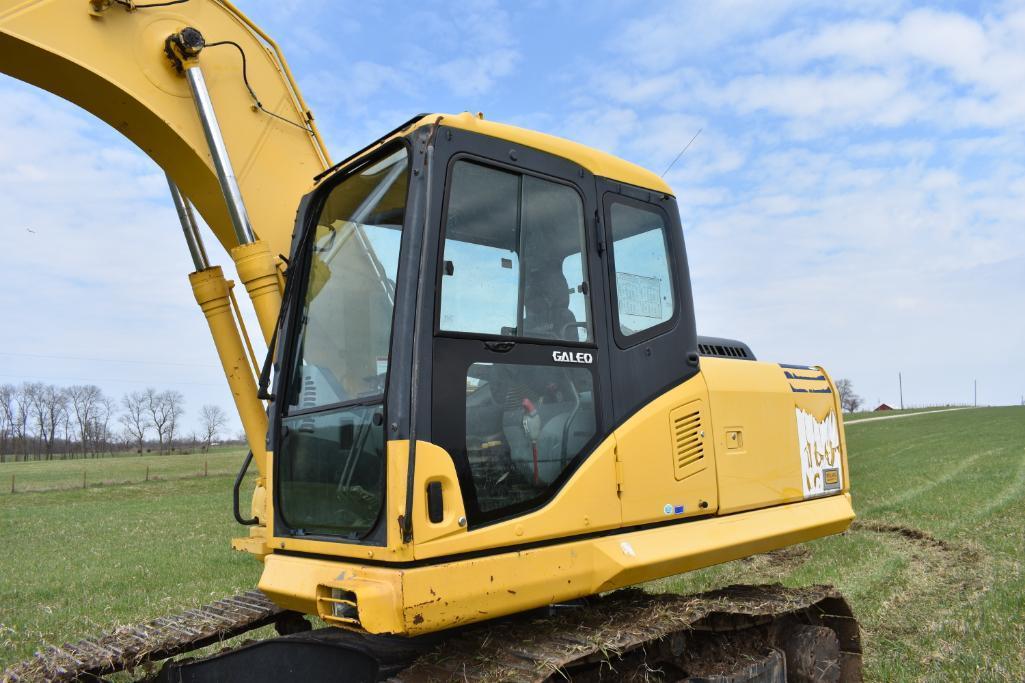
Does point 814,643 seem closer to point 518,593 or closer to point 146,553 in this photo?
point 518,593

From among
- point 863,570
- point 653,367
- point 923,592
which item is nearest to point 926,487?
point 863,570

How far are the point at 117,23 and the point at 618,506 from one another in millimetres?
3734

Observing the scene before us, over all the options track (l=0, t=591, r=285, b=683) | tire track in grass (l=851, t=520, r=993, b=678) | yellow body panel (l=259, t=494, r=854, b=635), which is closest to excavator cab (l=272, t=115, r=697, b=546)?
yellow body panel (l=259, t=494, r=854, b=635)

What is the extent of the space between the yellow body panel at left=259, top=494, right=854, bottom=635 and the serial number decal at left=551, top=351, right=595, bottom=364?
33.2 inches

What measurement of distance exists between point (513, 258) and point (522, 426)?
788 millimetres

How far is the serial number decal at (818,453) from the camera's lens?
5.48 meters

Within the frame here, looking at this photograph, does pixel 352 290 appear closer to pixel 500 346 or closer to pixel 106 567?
pixel 500 346

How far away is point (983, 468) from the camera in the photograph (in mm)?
22125

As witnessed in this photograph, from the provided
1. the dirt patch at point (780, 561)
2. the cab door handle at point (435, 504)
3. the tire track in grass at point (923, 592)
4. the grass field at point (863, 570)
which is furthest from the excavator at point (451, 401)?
the dirt patch at point (780, 561)

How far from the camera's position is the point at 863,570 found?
9.66 meters

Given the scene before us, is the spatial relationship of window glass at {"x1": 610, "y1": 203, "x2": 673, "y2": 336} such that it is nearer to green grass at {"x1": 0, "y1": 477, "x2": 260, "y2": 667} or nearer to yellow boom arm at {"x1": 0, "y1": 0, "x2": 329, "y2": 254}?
yellow boom arm at {"x1": 0, "y1": 0, "x2": 329, "y2": 254}

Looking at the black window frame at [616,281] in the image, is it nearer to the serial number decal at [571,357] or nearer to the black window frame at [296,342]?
the serial number decal at [571,357]

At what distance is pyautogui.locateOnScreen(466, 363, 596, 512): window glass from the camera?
11.8 feet

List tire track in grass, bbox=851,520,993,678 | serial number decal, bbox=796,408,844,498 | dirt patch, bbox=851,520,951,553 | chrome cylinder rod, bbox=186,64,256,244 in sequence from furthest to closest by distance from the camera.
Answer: dirt patch, bbox=851,520,951,553 → tire track in grass, bbox=851,520,993,678 → serial number decal, bbox=796,408,844,498 → chrome cylinder rod, bbox=186,64,256,244
